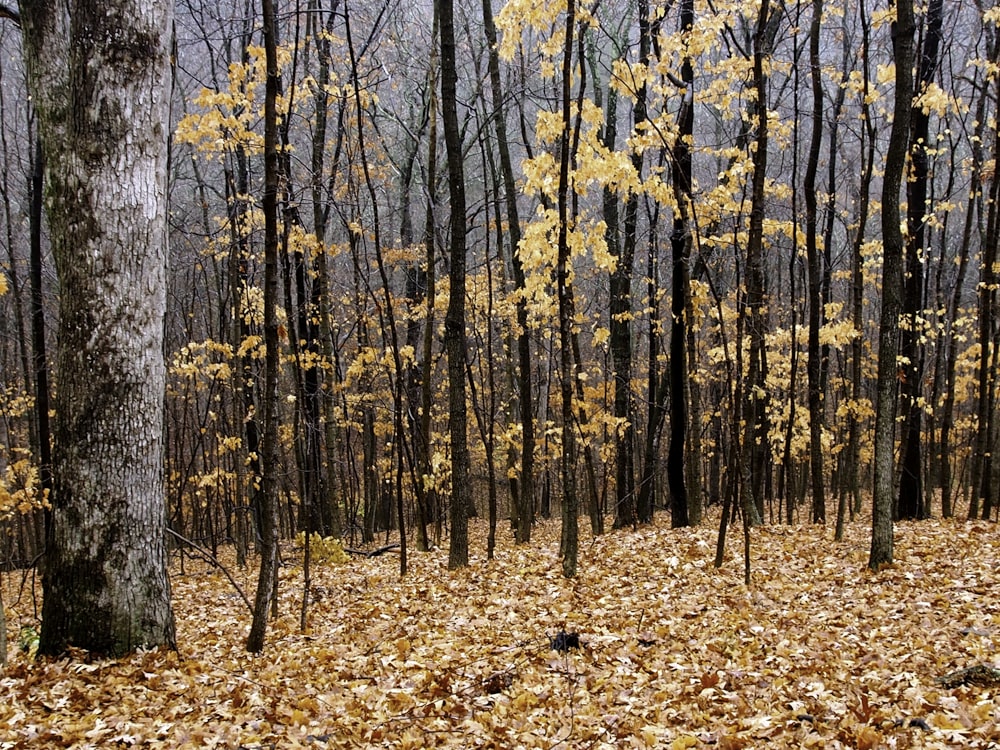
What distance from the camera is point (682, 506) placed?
12328 mm

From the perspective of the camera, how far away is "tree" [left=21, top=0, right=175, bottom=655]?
14.8 ft

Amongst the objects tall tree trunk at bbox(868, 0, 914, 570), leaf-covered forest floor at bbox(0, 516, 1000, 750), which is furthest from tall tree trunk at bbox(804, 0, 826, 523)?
leaf-covered forest floor at bbox(0, 516, 1000, 750)

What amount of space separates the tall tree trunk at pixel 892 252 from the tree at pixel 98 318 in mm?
7047

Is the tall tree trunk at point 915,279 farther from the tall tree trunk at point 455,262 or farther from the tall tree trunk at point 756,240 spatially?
the tall tree trunk at point 455,262

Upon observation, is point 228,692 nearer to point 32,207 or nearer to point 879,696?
point 879,696

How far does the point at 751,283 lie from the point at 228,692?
6.84 m

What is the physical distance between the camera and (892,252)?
7.23m

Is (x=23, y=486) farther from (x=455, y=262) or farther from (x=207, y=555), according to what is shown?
(x=455, y=262)

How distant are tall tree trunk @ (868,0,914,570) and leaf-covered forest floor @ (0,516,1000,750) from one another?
149 cm

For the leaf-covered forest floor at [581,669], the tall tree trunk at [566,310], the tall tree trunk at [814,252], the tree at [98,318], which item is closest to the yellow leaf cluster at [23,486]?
the leaf-covered forest floor at [581,669]

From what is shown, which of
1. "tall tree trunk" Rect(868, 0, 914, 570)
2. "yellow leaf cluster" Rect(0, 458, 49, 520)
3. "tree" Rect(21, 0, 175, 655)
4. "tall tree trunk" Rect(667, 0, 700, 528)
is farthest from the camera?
"yellow leaf cluster" Rect(0, 458, 49, 520)

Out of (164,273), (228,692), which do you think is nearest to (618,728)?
(228,692)

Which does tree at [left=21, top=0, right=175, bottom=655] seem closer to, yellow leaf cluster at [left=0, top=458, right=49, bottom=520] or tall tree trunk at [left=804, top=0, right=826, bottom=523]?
yellow leaf cluster at [left=0, top=458, right=49, bottom=520]

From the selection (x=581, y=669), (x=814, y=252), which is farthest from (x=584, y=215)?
(x=581, y=669)
